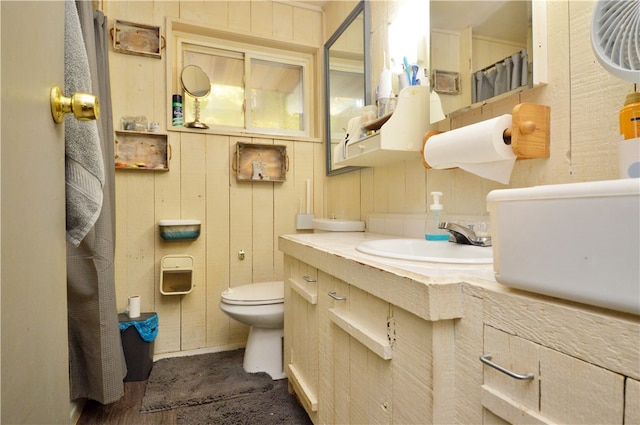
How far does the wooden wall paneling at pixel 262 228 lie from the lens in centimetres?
233

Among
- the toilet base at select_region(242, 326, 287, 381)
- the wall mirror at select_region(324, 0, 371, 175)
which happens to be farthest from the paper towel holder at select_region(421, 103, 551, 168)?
A: the toilet base at select_region(242, 326, 287, 381)

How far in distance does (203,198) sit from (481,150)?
1.73m

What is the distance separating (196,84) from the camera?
7.28 ft

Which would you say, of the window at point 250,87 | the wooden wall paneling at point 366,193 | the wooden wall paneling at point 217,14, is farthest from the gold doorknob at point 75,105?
the wooden wall paneling at point 217,14

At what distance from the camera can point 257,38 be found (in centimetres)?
234

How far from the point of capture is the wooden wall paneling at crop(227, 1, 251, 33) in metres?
2.27

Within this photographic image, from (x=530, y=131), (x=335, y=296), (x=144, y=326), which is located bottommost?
(x=144, y=326)

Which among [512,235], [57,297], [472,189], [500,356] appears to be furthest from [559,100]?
[57,297]

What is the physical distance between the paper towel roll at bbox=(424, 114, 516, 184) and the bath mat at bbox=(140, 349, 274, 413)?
1416mm

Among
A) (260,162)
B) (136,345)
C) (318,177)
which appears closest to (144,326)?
(136,345)

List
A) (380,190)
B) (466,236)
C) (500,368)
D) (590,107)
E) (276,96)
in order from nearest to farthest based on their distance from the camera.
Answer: (500,368) < (590,107) < (466,236) < (380,190) < (276,96)

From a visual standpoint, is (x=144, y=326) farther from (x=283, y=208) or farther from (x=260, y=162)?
(x=260, y=162)

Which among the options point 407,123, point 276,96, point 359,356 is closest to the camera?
point 359,356

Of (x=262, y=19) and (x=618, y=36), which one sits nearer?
(x=618, y=36)
